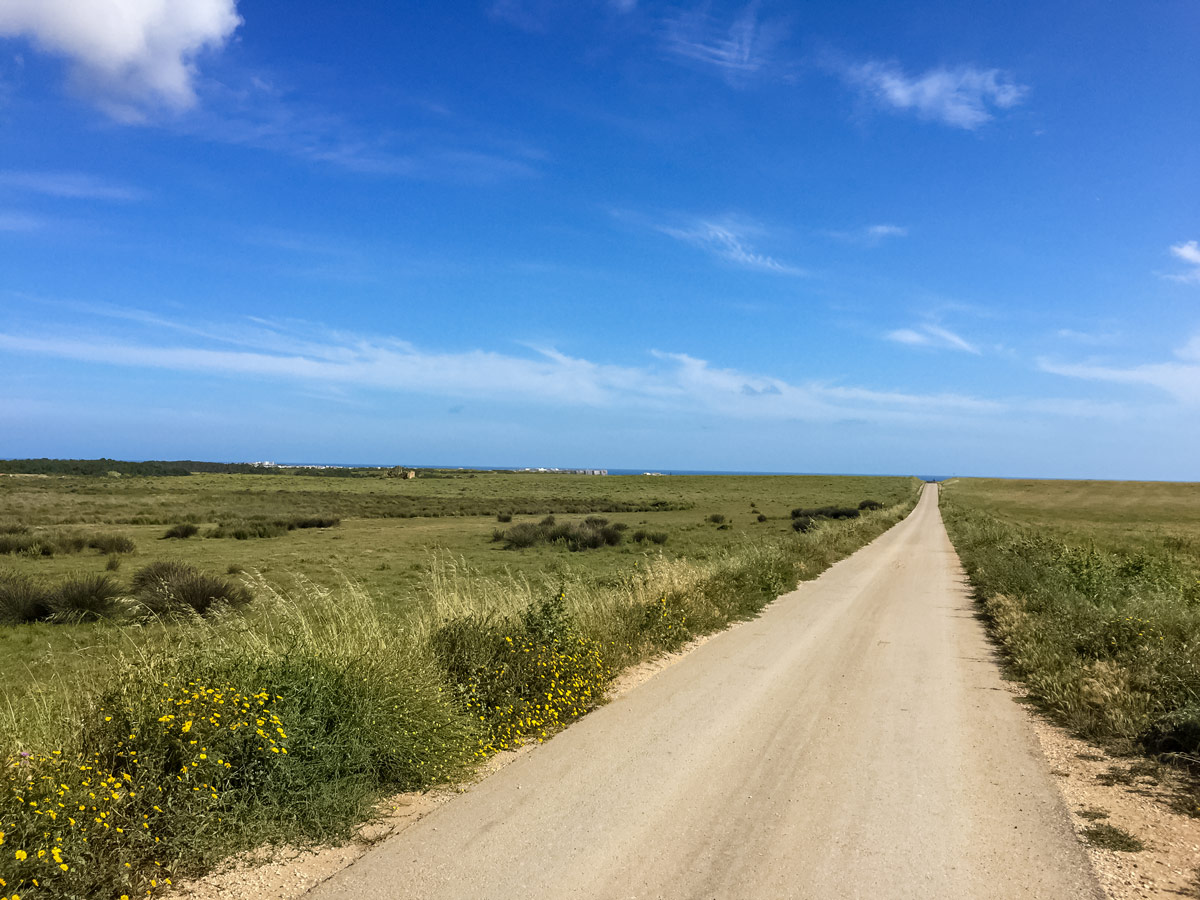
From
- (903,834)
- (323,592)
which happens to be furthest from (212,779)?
(903,834)

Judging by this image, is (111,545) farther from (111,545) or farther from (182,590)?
(182,590)

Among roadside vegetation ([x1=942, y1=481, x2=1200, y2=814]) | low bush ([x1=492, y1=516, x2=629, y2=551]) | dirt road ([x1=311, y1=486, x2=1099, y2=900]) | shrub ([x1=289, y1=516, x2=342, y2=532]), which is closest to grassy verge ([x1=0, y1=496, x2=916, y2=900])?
dirt road ([x1=311, y1=486, x2=1099, y2=900])

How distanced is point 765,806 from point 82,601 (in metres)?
17.4

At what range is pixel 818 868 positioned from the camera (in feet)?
15.4

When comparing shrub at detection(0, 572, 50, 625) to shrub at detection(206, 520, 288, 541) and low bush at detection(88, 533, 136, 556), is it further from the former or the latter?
shrub at detection(206, 520, 288, 541)

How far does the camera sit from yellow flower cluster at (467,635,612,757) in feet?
23.9

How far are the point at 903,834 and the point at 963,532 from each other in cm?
3846

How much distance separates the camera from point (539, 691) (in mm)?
7996

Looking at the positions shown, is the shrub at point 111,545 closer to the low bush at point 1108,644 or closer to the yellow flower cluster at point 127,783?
the yellow flower cluster at point 127,783

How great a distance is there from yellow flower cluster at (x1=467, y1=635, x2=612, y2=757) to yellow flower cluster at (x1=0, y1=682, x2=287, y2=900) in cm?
221

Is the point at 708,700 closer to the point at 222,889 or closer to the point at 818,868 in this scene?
the point at 818,868

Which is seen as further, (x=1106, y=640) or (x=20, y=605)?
(x=20, y=605)

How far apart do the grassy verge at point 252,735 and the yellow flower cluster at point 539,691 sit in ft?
0.07

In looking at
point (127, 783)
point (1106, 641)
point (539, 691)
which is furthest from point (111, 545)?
point (1106, 641)
